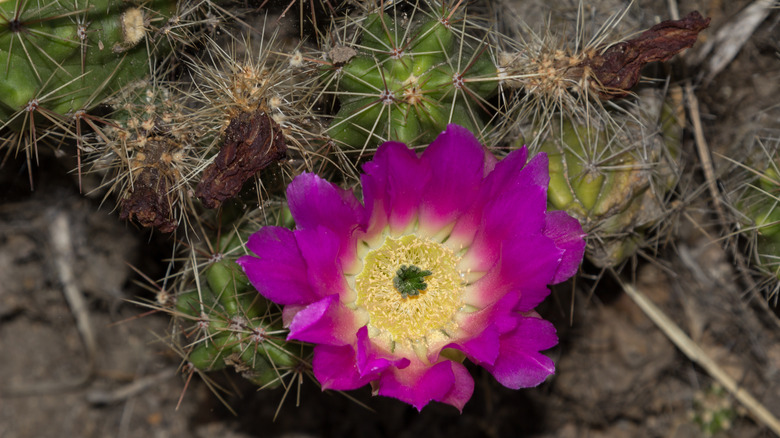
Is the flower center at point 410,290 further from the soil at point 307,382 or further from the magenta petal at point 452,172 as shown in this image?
the soil at point 307,382

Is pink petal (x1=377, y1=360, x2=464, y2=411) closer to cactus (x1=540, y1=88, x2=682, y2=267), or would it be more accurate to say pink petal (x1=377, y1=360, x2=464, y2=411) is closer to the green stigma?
the green stigma

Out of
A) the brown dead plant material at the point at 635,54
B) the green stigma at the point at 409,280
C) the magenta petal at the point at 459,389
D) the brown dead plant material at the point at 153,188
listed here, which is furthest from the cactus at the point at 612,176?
the brown dead plant material at the point at 153,188

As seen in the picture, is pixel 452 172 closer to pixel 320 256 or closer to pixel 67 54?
pixel 320 256

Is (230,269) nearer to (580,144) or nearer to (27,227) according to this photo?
(580,144)

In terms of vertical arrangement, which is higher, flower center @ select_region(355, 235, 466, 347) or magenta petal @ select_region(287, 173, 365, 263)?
magenta petal @ select_region(287, 173, 365, 263)

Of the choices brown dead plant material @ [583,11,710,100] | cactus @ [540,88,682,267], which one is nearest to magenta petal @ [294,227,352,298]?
cactus @ [540,88,682,267]

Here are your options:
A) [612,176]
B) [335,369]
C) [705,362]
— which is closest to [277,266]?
[335,369]

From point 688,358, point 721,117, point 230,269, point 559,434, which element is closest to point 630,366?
point 688,358
